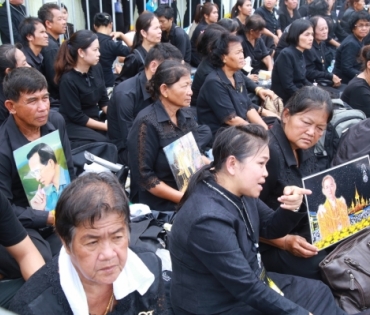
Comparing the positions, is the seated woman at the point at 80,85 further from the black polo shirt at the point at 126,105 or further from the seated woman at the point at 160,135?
the seated woman at the point at 160,135

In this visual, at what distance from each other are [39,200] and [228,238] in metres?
1.22

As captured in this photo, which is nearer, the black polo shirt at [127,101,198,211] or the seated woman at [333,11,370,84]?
the black polo shirt at [127,101,198,211]

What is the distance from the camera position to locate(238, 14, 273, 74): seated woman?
6.07 m

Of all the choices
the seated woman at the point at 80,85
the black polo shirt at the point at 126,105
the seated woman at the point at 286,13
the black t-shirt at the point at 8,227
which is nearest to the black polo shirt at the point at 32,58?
the seated woman at the point at 80,85

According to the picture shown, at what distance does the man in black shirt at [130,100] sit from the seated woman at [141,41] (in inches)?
41.2

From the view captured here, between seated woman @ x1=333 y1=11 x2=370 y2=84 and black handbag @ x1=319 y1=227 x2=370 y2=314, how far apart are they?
12.7ft

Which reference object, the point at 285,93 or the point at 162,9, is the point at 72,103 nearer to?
the point at 285,93

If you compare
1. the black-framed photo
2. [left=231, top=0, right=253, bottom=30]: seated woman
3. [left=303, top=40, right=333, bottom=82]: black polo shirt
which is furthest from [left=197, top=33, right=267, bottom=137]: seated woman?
[left=231, top=0, right=253, bottom=30]: seated woman

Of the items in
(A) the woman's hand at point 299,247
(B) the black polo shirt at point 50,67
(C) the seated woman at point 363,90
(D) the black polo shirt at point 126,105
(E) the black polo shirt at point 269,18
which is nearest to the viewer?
(A) the woman's hand at point 299,247

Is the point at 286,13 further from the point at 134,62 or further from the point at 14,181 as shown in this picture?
the point at 14,181

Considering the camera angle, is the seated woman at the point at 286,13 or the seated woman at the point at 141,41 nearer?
the seated woman at the point at 141,41

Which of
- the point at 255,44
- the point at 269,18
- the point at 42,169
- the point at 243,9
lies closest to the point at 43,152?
the point at 42,169

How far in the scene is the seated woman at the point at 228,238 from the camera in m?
1.84

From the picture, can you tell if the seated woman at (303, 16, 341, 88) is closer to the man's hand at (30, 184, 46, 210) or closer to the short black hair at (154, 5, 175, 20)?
the short black hair at (154, 5, 175, 20)
